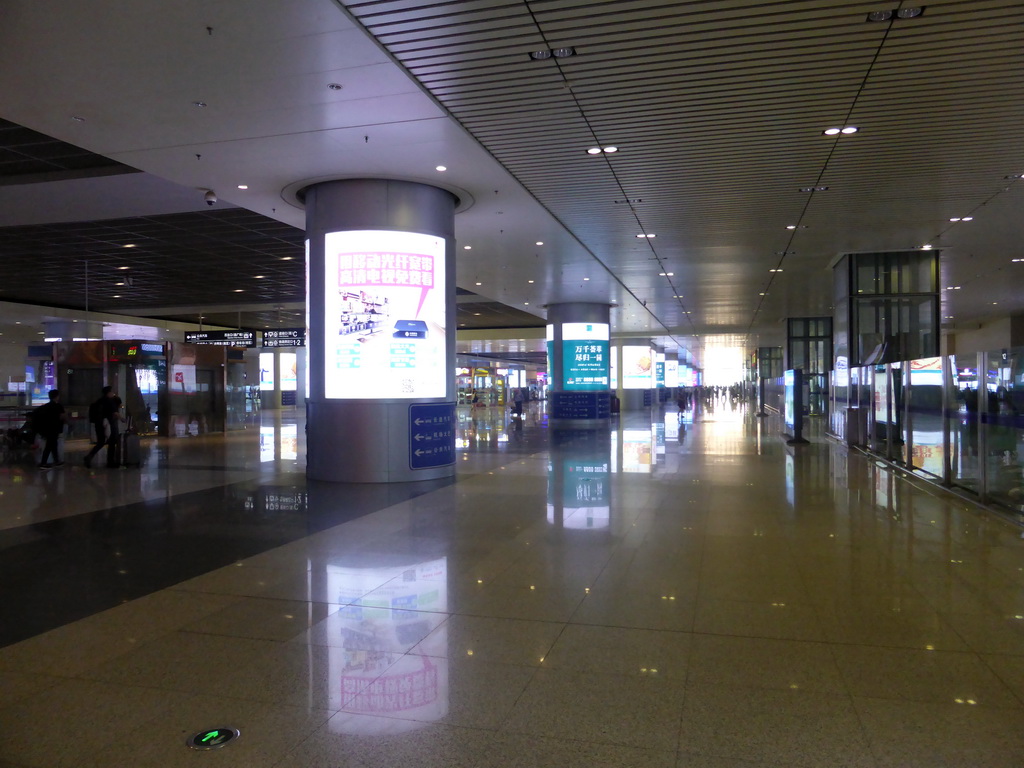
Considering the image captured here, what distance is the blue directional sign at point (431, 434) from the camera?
10.2 m

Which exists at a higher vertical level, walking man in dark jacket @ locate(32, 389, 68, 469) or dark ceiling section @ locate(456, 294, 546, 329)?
dark ceiling section @ locate(456, 294, 546, 329)

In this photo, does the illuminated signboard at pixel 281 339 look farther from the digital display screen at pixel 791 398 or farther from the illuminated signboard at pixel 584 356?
the digital display screen at pixel 791 398

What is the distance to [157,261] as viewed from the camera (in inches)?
696

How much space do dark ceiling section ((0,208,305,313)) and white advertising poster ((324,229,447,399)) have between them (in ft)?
14.2

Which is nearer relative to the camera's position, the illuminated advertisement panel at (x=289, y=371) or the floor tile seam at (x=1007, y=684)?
the floor tile seam at (x=1007, y=684)

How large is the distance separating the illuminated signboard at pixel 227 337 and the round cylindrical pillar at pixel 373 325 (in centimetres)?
1809

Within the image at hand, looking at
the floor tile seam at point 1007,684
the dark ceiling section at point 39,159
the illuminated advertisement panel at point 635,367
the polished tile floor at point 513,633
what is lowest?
the floor tile seam at point 1007,684

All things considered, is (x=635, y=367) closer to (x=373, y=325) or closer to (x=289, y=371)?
(x=289, y=371)

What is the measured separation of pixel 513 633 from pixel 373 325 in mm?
6403

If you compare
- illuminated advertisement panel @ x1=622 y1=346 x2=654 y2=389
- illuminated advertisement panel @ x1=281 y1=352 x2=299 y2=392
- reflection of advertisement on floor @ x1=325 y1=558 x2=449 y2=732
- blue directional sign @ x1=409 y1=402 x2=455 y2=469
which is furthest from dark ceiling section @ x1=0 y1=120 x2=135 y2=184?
illuminated advertisement panel @ x1=281 y1=352 x2=299 y2=392

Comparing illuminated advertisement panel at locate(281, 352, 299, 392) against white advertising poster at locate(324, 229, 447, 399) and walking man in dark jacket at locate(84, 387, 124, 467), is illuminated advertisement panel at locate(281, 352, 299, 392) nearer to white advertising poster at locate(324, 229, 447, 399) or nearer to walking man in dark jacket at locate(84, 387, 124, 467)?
walking man in dark jacket at locate(84, 387, 124, 467)

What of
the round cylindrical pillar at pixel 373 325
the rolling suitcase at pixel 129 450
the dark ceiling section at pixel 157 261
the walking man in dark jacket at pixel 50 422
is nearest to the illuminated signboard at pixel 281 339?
the dark ceiling section at pixel 157 261

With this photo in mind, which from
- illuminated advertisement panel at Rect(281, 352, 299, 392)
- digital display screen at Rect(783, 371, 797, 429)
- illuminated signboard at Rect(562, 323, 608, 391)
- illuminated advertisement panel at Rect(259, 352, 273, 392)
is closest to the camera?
digital display screen at Rect(783, 371, 797, 429)

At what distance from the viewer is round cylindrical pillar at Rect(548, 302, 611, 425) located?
25078mm
